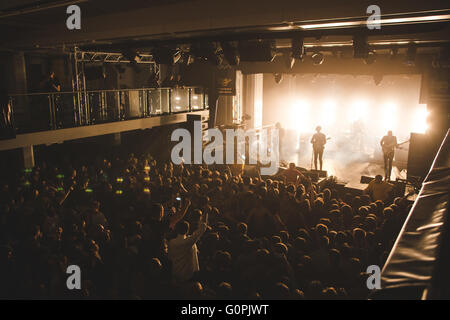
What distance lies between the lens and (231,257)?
4461 mm

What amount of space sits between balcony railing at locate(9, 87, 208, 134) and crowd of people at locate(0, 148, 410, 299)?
127 inches

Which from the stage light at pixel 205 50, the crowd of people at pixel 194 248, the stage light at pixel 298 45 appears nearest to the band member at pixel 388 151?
the crowd of people at pixel 194 248

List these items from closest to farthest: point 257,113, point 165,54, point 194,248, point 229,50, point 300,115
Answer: point 194,248, point 229,50, point 165,54, point 257,113, point 300,115

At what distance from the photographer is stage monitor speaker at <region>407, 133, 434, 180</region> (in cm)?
1025

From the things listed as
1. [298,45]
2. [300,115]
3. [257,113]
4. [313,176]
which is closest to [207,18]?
[298,45]

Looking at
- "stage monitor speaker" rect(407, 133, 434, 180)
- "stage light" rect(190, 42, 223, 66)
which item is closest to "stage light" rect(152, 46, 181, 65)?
"stage light" rect(190, 42, 223, 66)

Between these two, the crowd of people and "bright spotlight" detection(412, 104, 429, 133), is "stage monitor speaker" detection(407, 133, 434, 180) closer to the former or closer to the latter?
the crowd of people

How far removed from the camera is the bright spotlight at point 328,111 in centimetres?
1906

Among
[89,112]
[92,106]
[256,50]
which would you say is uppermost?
[256,50]

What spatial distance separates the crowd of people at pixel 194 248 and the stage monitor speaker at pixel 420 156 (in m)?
4.71

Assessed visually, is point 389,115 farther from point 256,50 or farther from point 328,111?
point 256,50

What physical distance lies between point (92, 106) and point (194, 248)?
303 inches

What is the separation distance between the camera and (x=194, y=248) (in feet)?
15.0

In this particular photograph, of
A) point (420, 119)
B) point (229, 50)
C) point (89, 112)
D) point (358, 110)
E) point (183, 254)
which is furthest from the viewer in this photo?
point (358, 110)
